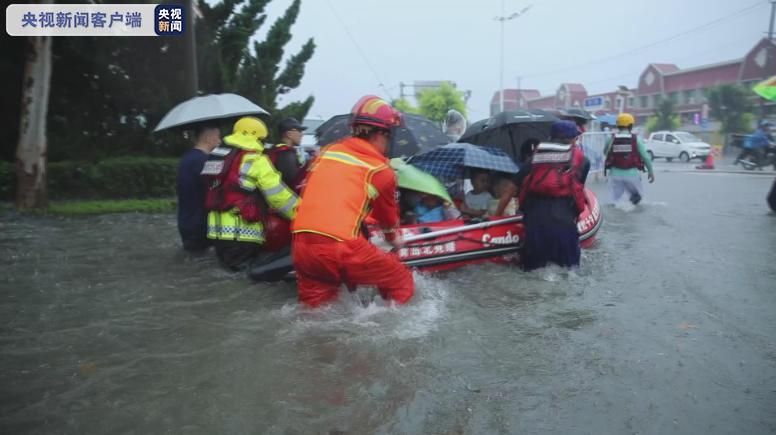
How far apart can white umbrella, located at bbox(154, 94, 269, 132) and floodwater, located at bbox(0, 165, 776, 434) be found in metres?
1.52

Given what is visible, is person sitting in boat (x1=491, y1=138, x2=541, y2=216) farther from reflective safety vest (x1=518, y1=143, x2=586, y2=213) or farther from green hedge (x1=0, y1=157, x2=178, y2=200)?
green hedge (x1=0, y1=157, x2=178, y2=200)

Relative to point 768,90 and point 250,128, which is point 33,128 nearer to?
point 250,128

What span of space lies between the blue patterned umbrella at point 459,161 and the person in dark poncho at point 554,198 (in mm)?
418

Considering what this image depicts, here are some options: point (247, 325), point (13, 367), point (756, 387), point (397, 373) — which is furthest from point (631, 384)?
point (13, 367)

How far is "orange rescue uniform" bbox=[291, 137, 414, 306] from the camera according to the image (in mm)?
3541

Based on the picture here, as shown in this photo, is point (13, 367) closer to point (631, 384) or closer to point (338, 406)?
point (338, 406)

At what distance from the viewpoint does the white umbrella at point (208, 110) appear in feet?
17.8

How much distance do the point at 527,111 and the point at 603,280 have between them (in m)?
2.56

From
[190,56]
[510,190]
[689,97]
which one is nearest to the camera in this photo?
[510,190]

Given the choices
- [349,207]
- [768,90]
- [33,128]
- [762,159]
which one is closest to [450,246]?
[349,207]

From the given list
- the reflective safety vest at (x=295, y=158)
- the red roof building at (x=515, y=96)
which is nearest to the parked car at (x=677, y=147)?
the reflective safety vest at (x=295, y=158)

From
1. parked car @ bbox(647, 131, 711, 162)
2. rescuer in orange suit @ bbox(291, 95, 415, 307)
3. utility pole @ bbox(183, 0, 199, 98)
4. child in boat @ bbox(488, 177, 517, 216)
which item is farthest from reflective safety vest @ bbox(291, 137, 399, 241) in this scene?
parked car @ bbox(647, 131, 711, 162)

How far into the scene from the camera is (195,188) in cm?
541

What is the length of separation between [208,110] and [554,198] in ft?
11.3
